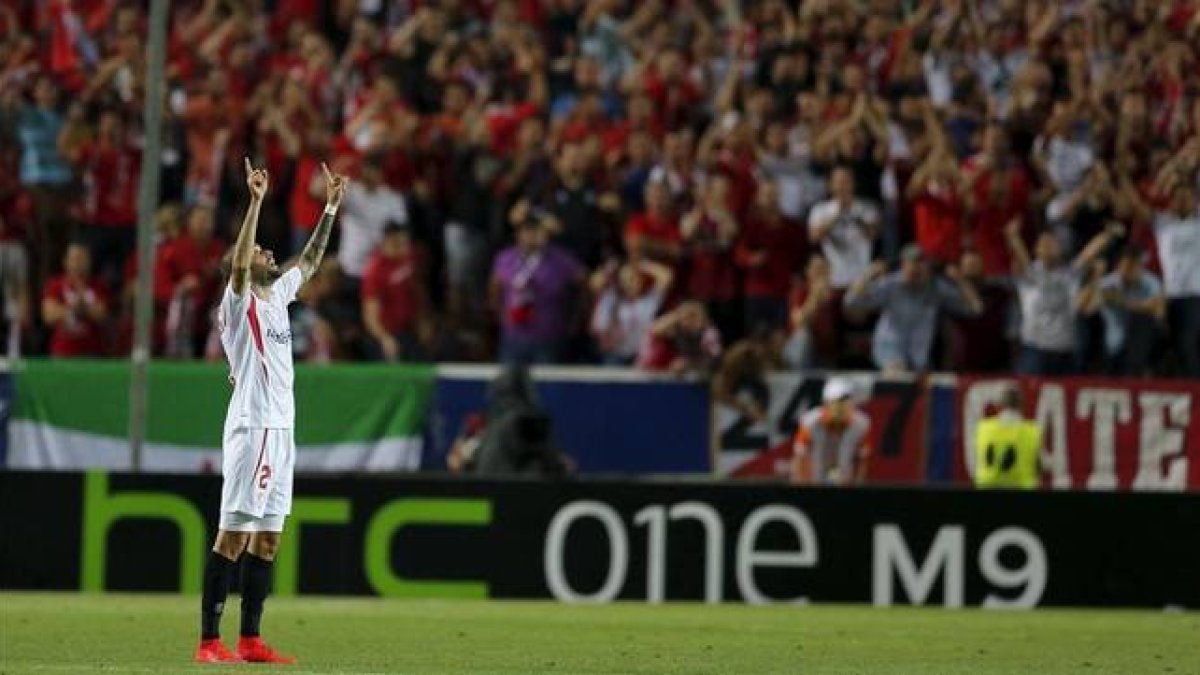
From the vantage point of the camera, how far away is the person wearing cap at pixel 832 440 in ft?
70.4

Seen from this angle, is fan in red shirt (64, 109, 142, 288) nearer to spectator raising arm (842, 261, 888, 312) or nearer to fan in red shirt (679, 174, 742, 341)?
fan in red shirt (679, 174, 742, 341)

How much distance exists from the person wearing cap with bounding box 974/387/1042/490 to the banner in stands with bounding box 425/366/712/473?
253 centimetres

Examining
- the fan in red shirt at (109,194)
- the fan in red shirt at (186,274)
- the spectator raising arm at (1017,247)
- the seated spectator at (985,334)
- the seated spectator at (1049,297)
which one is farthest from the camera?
the fan in red shirt at (109,194)

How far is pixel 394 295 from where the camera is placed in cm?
2267

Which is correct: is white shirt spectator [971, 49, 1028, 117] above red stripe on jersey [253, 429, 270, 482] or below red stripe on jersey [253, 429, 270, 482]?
above

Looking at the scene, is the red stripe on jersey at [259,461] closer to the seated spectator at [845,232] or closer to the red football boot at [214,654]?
the red football boot at [214,654]

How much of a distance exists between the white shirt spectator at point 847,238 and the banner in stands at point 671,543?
3.29 m

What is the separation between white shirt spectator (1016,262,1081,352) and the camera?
21781mm

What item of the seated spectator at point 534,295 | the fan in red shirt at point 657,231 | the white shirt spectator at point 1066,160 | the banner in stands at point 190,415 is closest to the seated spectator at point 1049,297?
the white shirt spectator at point 1066,160

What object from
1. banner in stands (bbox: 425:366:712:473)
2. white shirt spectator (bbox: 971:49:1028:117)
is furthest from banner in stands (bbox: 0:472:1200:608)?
white shirt spectator (bbox: 971:49:1028:117)

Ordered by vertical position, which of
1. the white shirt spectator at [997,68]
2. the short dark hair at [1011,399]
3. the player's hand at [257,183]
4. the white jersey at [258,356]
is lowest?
the short dark hair at [1011,399]

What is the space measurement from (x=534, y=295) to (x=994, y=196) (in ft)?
13.1

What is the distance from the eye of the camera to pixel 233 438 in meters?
13.1

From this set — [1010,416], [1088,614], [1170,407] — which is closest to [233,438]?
[1088,614]
